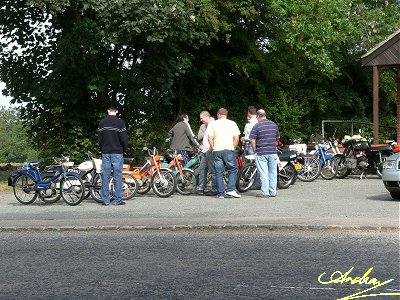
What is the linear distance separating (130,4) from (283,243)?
12.4 m

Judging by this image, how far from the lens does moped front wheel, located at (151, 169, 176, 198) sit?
57.8 feet

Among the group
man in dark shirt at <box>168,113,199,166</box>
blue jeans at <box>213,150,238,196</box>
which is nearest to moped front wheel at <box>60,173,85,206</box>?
blue jeans at <box>213,150,238,196</box>

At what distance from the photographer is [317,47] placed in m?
30.1

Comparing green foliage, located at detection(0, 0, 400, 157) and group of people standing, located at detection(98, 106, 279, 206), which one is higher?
green foliage, located at detection(0, 0, 400, 157)

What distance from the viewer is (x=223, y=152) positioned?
56.6 ft

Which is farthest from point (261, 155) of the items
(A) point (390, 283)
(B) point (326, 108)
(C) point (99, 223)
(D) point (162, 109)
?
(B) point (326, 108)

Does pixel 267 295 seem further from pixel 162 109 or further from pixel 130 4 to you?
pixel 162 109

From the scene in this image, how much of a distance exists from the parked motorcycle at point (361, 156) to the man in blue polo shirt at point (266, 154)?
618 cm

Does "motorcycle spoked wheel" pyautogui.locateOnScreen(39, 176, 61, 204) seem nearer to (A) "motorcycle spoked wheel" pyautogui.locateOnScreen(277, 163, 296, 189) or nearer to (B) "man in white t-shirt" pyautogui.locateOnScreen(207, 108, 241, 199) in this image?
(B) "man in white t-shirt" pyautogui.locateOnScreen(207, 108, 241, 199)

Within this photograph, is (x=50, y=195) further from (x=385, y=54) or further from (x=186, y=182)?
(x=385, y=54)

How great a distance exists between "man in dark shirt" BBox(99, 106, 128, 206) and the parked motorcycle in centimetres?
899

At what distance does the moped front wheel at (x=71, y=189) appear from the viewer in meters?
16.2

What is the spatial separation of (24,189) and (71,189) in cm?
108
